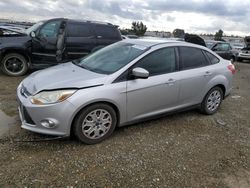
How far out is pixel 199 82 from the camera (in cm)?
453

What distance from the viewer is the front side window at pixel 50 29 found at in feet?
24.5

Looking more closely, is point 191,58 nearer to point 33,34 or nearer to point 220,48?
point 33,34

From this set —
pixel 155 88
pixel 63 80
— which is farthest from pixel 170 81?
pixel 63 80

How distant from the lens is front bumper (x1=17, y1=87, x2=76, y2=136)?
3160mm

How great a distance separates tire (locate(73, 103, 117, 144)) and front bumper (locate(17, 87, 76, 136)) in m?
0.14

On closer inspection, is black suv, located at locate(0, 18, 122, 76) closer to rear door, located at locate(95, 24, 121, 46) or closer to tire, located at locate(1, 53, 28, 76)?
tire, located at locate(1, 53, 28, 76)

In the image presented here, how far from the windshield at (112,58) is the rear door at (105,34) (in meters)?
3.55

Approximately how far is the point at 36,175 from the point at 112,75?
64.6 inches

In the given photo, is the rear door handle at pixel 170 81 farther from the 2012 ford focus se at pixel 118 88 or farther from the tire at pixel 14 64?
the tire at pixel 14 64

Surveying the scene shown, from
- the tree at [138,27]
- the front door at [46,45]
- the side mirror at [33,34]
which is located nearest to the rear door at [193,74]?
the front door at [46,45]

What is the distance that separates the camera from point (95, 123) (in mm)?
3473

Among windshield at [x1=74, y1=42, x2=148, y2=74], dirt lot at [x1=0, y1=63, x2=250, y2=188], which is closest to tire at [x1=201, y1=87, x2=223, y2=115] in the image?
dirt lot at [x1=0, y1=63, x2=250, y2=188]

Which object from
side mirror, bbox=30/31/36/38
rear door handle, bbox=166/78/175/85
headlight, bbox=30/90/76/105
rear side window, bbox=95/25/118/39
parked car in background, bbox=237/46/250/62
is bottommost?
parked car in background, bbox=237/46/250/62

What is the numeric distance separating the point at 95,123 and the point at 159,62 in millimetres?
1496
